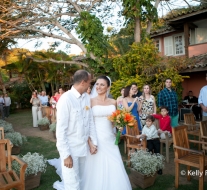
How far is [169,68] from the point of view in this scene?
1077 centimetres

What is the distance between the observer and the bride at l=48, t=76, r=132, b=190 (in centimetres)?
364

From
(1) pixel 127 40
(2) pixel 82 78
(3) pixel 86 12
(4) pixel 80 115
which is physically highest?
(3) pixel 86 12

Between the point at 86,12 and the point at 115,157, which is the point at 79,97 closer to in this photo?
the point at 115,157

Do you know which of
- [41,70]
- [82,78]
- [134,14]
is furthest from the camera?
[41,70]

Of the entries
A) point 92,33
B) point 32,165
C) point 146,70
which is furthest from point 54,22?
point 32,165

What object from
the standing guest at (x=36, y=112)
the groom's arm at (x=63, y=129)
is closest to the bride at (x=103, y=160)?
the groom's arm at (x=63, y=129)

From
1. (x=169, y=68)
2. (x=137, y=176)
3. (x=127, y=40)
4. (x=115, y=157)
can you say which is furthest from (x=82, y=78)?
(x=127, y=40)

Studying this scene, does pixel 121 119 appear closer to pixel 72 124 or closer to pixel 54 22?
pixel 72 124

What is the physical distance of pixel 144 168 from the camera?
4230 mm

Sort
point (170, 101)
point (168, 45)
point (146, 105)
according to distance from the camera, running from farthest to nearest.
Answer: point (168, 45), point (170, 101), point (146, 105)

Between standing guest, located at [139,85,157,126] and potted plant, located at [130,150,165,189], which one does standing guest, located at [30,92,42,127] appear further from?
potted plant, located at [130,150,165,189]

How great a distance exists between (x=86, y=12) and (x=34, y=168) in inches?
426

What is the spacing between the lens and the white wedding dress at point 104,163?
3.64 metres

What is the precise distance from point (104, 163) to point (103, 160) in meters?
0.05
